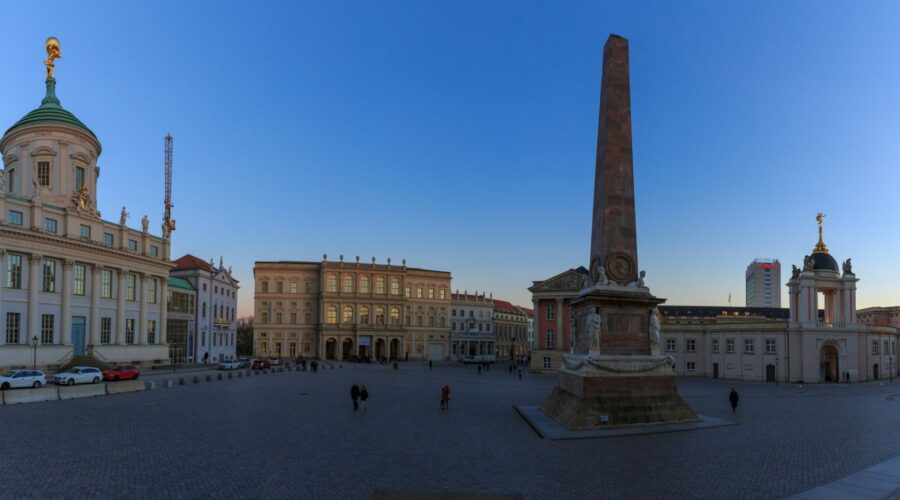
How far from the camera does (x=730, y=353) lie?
199ft

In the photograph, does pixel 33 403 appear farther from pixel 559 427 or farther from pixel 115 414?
pixel 559 427

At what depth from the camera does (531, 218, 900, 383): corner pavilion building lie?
55.4m

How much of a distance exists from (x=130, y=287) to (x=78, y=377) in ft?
66.5

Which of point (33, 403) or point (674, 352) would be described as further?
point (674, 352)

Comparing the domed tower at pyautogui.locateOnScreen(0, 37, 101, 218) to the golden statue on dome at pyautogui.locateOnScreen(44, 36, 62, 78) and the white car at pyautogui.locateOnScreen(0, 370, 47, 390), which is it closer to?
the golden statue on dome at pyautogui.locateOnScreen(44, 36, 62, 78)

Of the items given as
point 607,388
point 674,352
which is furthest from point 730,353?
point 607,388

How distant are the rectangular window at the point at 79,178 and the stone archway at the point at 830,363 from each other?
71.5 meters

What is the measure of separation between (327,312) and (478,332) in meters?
33.2

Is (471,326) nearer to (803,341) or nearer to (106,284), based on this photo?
(803,341)

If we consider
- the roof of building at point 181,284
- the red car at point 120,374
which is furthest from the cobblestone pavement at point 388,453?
the roof of building at point 181,284

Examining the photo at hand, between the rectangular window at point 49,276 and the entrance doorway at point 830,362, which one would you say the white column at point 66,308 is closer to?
the rectangular window at point 49,276

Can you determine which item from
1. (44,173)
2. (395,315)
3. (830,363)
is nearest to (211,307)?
(44,173)

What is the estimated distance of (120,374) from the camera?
42.7 metres

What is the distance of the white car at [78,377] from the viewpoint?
36.8 m
